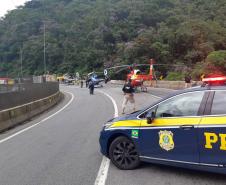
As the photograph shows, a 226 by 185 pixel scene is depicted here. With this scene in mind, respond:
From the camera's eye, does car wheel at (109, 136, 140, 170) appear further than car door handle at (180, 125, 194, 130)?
Yes

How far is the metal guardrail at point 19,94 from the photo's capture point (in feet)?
54.2

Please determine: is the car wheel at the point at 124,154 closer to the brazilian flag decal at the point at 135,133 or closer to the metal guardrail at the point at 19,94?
the brazilian flag decal at the point at 135,133

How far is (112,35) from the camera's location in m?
94.7

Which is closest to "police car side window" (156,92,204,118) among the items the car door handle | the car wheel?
Result: the car door handle

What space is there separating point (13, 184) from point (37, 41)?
105261 mm

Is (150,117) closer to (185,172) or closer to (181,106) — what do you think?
(181,106)

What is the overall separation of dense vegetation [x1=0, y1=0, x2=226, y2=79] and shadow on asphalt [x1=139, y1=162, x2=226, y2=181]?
4488 centimetres

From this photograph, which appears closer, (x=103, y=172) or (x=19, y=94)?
(x=103, y=172)

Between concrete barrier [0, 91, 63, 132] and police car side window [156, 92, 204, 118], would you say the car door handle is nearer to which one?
police car side window [156, 92, 204, 118]

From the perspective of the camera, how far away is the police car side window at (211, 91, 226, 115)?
6.27m

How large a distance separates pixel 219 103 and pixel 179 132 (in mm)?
769

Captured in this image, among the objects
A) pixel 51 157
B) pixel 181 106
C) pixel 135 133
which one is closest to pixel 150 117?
pixel 135 133

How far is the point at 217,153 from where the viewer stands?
618cm

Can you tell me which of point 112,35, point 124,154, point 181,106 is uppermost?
point 112,35
